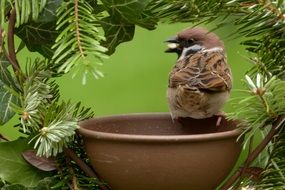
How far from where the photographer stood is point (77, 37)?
104cm

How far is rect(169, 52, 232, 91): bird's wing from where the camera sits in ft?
4.42

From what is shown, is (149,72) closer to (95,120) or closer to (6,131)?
(6,131)

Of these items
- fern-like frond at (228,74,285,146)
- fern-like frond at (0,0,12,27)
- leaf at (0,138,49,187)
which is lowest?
leaf at (0,138,49,187)

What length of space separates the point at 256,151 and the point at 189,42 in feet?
1.73

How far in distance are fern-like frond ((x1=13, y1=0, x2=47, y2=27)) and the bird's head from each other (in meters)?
0.56

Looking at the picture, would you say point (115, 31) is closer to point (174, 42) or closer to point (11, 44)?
point (11, 44)

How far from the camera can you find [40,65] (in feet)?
3.82

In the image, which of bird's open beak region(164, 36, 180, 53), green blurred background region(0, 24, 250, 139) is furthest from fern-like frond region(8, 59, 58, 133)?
green blurred background region(0, 24, 250, 139)

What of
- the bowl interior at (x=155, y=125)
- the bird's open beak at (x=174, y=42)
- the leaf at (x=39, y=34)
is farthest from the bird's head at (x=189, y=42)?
the leaf at (x=39, y=34)

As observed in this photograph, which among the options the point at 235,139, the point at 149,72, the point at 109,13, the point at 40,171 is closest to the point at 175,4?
the point at 109,13

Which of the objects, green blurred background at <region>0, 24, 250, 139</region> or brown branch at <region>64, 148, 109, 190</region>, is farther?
green blurred background at <region>0, 24, 250, 139</region>

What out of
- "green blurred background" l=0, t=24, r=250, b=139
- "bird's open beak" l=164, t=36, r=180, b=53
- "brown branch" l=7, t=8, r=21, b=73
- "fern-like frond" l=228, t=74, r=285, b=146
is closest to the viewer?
"fern-like frond" l=228, t=74, r=285, b=146

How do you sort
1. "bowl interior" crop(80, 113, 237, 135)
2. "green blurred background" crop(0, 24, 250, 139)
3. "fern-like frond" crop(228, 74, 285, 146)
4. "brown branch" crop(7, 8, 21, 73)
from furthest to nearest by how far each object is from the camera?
"green blurred background" crop(0, 24, 250, 139) → "bowl interior" crop(80, 113, 237, 135) → "brown branch" crop(7, 8, 21, 73) → "fern-like frond" crop(228, 74, 285, 146)

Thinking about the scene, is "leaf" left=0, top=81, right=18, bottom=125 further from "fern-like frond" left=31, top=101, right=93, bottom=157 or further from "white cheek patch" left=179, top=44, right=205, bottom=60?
"white cheek patch" left=179, top=44, right=205, bottom=60
